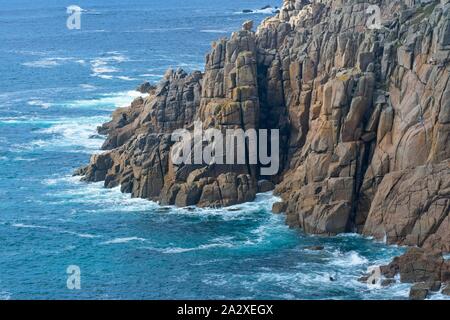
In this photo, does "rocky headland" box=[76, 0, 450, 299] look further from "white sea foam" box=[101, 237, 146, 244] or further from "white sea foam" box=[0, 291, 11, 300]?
"white sea foam" box=[0, 291, 11, 300]

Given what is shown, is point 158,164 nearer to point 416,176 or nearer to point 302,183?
point 302,183

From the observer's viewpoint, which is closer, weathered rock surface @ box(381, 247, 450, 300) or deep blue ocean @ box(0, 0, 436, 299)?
weathered rock surface @ box(381, 247, 450, 300)

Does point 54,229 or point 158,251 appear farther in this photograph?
point 54,229

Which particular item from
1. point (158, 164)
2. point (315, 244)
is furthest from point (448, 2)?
point (158, 164)

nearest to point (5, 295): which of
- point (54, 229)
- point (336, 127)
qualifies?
point (54, 229)

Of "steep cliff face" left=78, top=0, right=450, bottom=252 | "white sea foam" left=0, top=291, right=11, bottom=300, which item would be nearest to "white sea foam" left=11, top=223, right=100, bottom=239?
"steep cliff face" left=78, top=0, right=450, bottom=252

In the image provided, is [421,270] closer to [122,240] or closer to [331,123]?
Result: [331,123]
